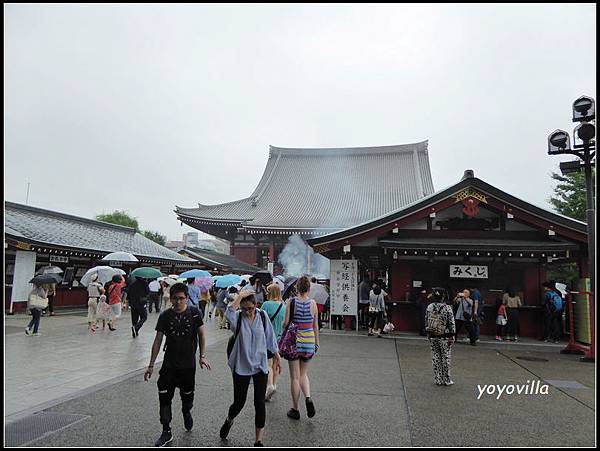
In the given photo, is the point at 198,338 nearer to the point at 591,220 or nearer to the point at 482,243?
the point at 591,220

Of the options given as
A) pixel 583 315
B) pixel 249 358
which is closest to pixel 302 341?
pixel 249 358

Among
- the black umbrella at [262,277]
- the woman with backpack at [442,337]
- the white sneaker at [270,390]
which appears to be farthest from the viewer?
the black umbrella at [262,277]

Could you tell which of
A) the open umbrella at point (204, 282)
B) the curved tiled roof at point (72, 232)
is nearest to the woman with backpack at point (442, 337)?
the open umbrella at point (204, 282)

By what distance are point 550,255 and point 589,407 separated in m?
7.64

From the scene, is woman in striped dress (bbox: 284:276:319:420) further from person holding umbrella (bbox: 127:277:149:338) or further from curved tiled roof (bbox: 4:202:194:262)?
curved tiled roof (bbox: 4:202:194:262)

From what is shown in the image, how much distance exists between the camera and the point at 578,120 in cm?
954

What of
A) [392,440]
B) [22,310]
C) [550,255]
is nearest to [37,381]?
[392,440]

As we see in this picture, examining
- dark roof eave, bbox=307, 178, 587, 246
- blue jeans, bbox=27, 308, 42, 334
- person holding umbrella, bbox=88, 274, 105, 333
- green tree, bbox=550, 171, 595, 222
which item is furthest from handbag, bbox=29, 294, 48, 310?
green tree, bbox=550, 171, 595, 222

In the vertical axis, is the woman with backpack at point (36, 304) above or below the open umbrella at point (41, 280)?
below

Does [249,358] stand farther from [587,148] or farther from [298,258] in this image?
[298,258]

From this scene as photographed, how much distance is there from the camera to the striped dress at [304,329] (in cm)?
514

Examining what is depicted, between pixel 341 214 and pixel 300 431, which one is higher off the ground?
pixel 341 214

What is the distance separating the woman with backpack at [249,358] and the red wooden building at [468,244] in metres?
8.65

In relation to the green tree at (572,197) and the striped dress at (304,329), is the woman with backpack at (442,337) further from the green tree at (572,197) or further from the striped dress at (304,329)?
the green tree at (572,197)
